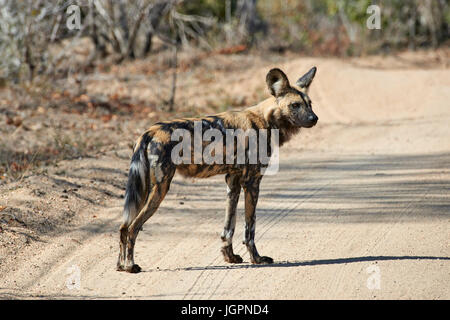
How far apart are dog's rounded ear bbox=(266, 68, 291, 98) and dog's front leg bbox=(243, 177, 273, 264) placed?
0.77 meters

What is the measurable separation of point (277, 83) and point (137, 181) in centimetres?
147

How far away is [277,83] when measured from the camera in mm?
5164

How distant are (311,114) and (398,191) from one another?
2738 millimetres

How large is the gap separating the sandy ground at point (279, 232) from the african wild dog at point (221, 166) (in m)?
0.35

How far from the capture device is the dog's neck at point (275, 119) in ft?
17.2

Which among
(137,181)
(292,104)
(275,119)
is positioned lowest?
(137,181)

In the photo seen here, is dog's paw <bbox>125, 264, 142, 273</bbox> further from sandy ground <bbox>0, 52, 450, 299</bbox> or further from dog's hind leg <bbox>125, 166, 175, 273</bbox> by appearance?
dog's hind leg <bbox>125, 166, 175, 273</bbox>

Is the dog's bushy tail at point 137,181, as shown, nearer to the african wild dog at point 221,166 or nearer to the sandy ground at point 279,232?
the african wild dog at point 221,166

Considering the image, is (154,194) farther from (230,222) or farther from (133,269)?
(230,222)

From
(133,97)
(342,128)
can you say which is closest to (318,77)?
(342,128)

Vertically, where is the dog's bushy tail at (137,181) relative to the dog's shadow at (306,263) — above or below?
above

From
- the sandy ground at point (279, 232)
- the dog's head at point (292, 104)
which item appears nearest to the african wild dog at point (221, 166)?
the dog's head at point (292, 104)

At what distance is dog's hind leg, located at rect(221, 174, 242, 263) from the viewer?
5.29 m

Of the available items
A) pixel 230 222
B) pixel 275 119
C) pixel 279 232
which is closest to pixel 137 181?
pixel 230 222
